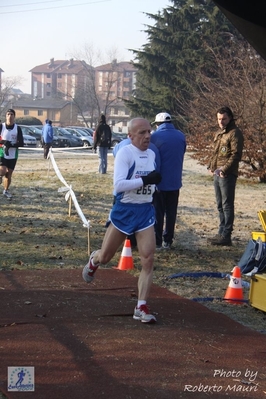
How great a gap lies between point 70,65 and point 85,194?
151812 millimetres

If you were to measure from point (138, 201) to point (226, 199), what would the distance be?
441 cm

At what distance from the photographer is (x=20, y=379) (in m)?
5.07

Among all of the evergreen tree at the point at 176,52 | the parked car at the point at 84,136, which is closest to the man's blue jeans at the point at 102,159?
the evergreen tree at the point at 176,52

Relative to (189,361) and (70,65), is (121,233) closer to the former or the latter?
(189,361)

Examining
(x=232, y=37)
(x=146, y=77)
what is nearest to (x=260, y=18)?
(x=232, y=37)

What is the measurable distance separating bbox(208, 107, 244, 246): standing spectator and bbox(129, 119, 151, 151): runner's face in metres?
4.13

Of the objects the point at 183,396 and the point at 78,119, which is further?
the point at 78,119

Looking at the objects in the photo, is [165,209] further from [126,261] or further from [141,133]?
[141,133]

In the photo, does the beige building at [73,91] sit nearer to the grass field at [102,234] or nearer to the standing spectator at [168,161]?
the grass field at [102,234]

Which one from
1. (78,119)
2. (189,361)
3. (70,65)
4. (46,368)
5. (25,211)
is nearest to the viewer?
(46,368)

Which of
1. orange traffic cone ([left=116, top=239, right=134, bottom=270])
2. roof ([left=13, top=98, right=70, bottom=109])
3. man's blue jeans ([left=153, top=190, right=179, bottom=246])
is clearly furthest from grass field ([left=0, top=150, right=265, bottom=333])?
roof ([left=13, top=98, right=70, bottom=109])

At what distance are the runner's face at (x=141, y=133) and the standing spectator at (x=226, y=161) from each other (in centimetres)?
413

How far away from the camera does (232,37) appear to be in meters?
46.8

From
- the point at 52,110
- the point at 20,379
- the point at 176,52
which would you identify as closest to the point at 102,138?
the point at 20,379
